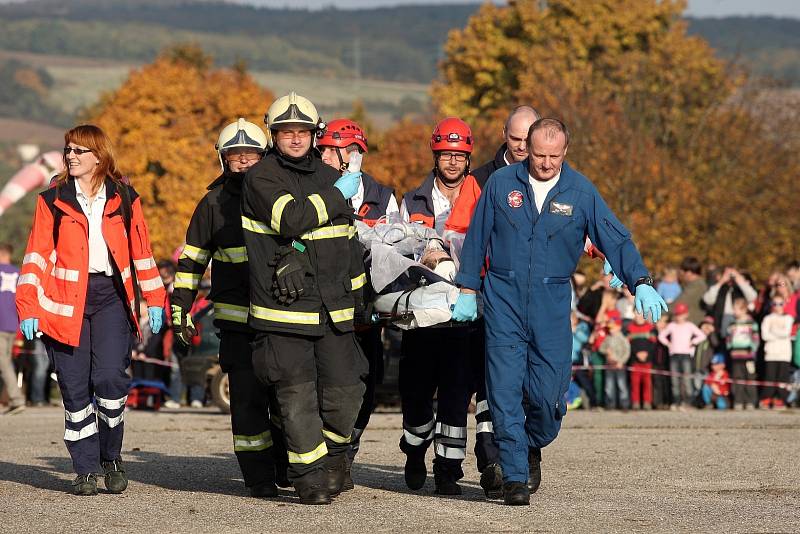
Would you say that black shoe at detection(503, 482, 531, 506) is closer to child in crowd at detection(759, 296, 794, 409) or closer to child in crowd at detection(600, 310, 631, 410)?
child in crowd at detection(600, 310, 631, 410)

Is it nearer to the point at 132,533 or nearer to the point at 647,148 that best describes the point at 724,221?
the point at 647,148

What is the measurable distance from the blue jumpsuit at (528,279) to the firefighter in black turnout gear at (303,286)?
2.55 ft

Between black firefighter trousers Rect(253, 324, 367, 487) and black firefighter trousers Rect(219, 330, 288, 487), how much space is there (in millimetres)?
454

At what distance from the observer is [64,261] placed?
997 cm

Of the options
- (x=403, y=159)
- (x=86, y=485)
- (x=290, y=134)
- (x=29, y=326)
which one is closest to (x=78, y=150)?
(x=29, y=326)

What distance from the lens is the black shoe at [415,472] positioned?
10.1 m

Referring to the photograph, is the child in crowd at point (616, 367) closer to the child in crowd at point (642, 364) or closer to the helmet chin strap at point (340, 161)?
the child in crowd at point (642, 364)

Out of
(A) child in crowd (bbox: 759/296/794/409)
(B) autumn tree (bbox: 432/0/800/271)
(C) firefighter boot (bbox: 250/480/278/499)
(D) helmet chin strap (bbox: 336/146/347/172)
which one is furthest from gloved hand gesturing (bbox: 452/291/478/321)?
(B) autumn tree (bbox: 432/0/800/271)

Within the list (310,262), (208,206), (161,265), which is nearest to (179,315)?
(208,206)

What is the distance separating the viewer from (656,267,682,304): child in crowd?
22.1 meters

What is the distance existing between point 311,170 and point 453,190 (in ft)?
5.04

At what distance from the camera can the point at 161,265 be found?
845 inches

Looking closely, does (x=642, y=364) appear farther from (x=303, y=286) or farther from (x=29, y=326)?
(x=303, y=286)

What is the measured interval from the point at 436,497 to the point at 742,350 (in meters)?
11.4
